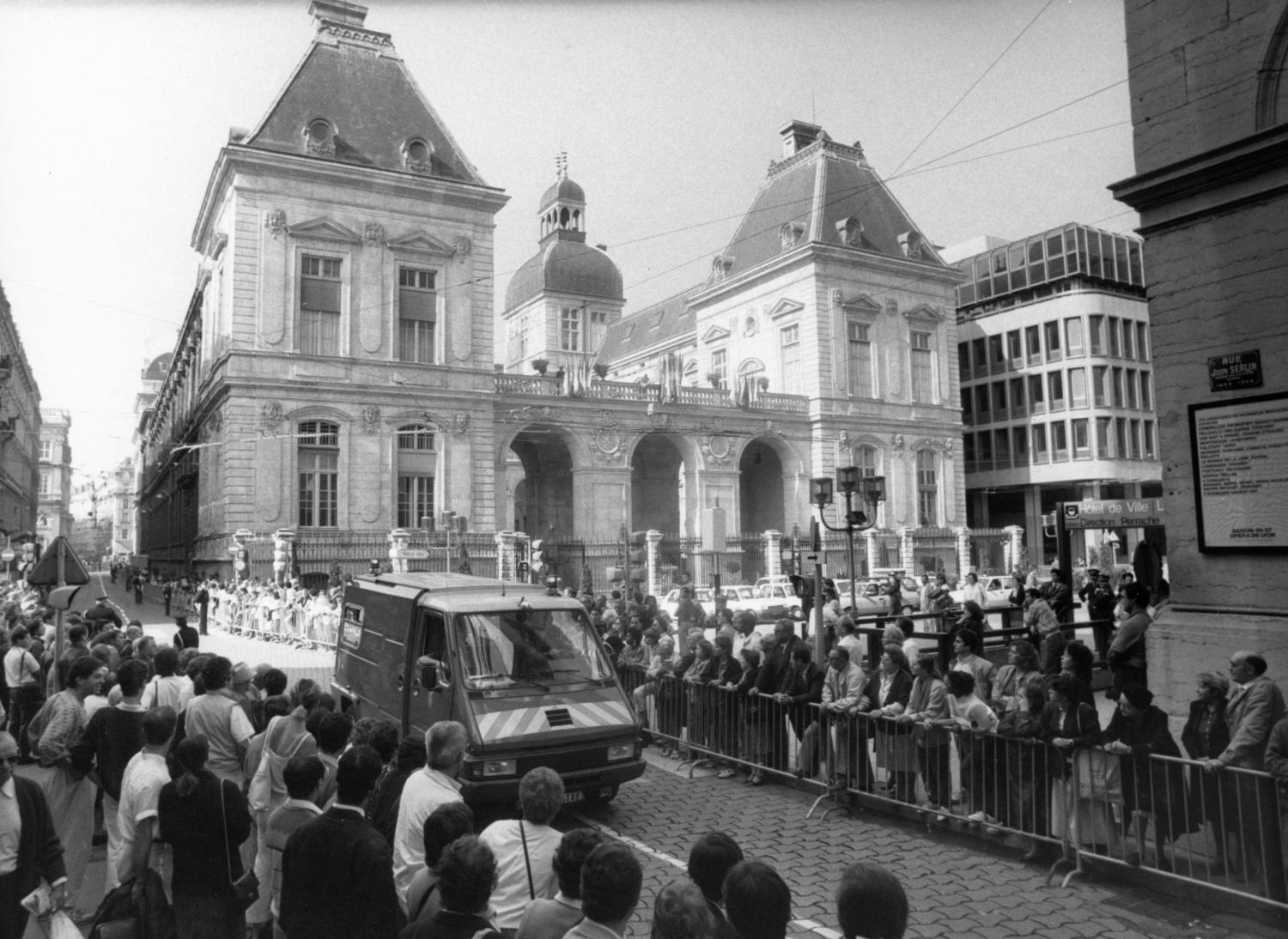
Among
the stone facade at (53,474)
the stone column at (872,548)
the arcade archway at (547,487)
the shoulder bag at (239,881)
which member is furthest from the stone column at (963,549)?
the stone facade at (53,474)

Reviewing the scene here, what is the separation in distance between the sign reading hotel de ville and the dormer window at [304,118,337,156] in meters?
31.6

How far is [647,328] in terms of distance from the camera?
2569 inches

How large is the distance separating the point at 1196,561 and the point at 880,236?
42425mm

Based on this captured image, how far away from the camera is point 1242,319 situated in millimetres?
7945

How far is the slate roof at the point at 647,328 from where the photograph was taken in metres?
59.7

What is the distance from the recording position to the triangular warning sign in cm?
1105

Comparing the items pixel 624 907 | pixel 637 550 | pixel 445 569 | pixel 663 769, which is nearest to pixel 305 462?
pixel 445 569

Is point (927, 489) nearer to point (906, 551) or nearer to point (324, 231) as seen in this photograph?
point (906, 551)

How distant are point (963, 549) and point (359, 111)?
35.0 m

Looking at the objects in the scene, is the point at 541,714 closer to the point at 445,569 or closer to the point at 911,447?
the point at 445,569

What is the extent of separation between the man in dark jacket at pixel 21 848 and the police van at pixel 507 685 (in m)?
3.63

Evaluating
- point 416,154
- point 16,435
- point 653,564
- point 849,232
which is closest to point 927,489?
point 849,232

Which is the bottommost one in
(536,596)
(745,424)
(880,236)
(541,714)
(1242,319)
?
(541,714)

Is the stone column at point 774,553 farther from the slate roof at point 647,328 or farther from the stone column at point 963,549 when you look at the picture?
the slate roof at point 647,328
